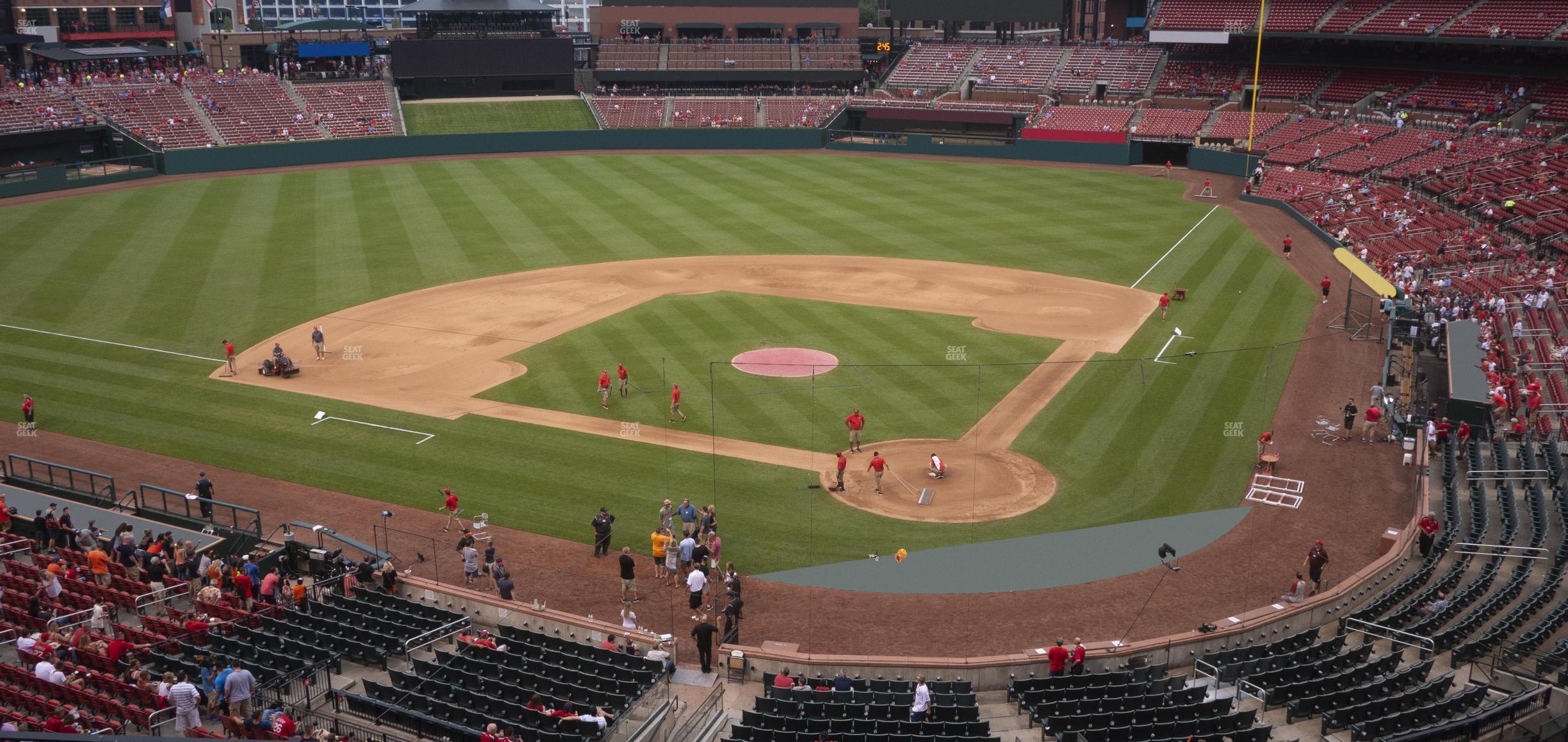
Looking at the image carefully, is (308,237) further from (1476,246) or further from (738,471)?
(1476,246)

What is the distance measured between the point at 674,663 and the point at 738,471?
8482 millimetres

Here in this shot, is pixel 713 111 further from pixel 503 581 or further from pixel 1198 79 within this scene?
pixel 503 581

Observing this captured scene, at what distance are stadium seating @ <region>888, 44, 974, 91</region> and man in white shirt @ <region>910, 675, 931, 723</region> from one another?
7516 cm

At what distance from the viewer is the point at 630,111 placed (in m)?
86.3

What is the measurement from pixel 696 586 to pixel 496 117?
68.8 m

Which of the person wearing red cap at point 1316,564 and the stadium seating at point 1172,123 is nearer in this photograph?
the person wearing red cap at point 1316,564

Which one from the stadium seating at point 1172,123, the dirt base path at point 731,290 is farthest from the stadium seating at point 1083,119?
the dirt base path at point 731,290

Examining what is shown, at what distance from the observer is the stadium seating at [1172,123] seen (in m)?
74.7

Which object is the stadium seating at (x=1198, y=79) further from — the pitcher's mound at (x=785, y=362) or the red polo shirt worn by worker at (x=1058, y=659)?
the red polo shirt worn by worker at (x=1058, y=659)

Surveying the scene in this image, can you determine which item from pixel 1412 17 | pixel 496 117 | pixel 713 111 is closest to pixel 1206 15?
pixel 1412 17

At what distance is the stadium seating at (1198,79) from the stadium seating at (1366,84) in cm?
632

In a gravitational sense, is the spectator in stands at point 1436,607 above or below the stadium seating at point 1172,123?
below

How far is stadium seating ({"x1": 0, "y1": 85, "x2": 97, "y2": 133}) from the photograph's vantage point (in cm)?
6700

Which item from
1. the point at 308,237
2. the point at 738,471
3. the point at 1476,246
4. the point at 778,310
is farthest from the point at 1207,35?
the point at 738,471
